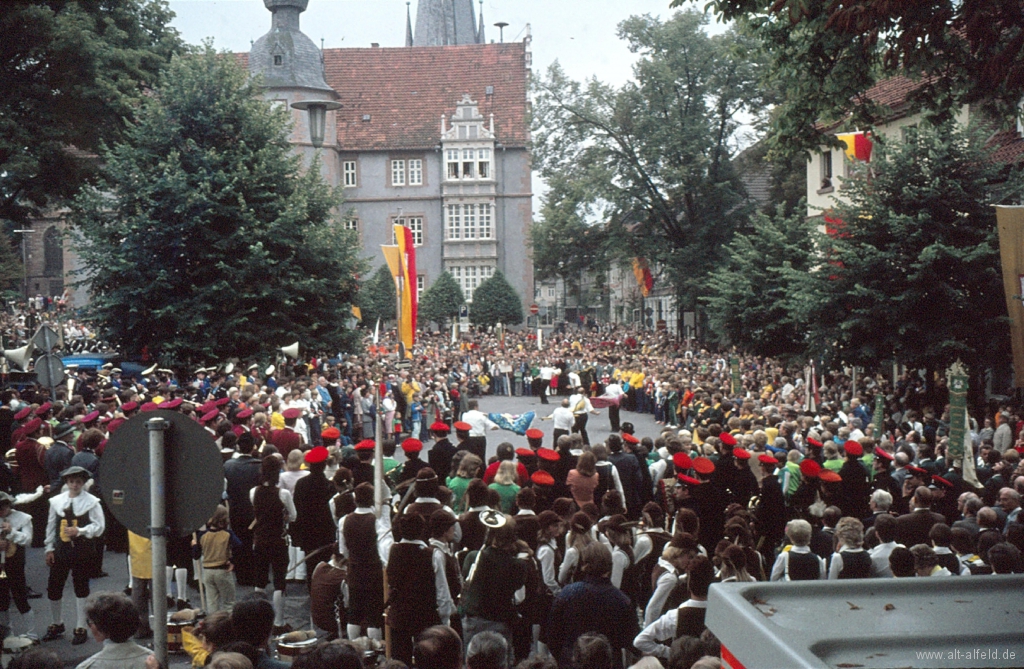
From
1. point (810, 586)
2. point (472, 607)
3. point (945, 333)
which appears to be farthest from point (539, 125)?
point (810, 586)

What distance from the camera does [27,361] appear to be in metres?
25.0

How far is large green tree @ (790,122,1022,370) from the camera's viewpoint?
19.7m

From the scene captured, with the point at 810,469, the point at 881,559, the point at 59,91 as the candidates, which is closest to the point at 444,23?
the point at 59,91

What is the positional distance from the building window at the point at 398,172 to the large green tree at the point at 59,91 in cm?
4185

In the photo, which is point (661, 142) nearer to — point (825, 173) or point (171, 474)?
point (825, 173)

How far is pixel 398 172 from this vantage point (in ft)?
235

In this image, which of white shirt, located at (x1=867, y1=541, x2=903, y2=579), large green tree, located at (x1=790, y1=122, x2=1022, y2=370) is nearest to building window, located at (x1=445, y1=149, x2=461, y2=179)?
large green tree, located at (x1=790, y1=122, x2=1022, y2=370)

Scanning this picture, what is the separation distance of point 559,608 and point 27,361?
2162 cm

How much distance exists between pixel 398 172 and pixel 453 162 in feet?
13.0

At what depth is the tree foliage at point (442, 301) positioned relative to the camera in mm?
65062

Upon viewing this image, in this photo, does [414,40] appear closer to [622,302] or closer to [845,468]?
[622,302]

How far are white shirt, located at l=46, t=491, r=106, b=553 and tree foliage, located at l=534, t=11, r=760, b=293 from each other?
115 feet

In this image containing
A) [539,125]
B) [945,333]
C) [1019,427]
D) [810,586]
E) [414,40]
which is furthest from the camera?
[414,40]

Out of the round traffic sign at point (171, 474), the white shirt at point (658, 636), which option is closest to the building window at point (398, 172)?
the white shirt at point (658, 636)
